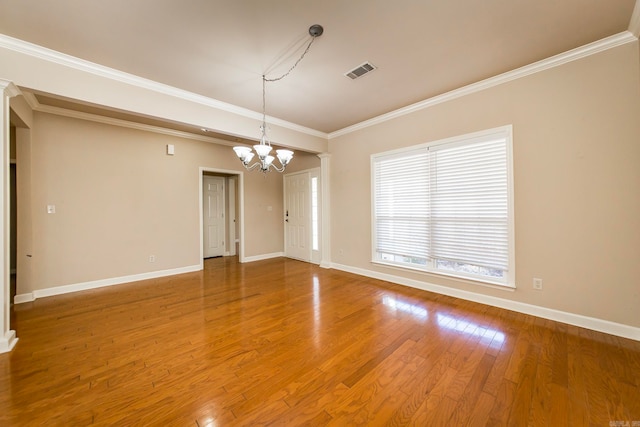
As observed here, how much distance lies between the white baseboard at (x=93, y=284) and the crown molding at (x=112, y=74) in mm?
3142

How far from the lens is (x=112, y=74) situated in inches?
108

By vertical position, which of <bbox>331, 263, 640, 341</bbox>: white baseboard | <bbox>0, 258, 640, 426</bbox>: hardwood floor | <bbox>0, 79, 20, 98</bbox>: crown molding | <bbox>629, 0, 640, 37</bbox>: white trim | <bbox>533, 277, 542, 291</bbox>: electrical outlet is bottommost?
<bbox>0, 258, 640, 426</bbox>: hardwood floor

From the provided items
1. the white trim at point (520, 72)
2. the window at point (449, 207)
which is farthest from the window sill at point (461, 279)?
the white trim at point (520, 72)

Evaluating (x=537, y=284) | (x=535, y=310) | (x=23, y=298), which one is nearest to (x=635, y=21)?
(x=537, y=284)

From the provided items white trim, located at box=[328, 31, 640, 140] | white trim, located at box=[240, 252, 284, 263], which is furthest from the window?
white trim, located at box=[240, 252, 284, 263]

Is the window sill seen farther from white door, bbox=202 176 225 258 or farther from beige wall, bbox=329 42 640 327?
white door, bbox=202 176 225 258

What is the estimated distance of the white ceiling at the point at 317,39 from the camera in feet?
6.34

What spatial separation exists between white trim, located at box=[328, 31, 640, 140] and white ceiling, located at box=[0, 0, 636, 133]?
0.08 meters

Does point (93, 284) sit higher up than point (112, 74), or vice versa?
point (112, 74)

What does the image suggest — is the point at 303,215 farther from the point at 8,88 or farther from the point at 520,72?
the point at 8,88

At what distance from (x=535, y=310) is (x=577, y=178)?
1507 millimetres

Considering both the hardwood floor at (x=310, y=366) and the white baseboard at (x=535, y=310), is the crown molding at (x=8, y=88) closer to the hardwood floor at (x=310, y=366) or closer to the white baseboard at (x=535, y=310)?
the hardwood floor at (x=310, y=366)

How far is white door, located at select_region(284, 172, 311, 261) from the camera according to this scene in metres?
5.79

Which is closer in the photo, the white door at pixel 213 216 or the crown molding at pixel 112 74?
the crown molding at pixel 112 74
